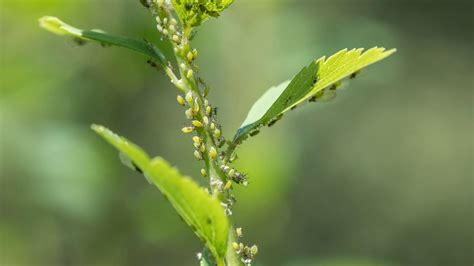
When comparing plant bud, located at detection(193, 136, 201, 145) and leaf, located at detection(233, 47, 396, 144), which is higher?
leaf, located at detection(233, 47, 396, 144)

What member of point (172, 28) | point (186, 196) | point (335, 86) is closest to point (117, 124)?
point (335, 86)

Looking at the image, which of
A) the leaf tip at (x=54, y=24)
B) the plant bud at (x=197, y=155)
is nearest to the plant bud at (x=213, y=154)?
the plant bud at (x=197, y=155)

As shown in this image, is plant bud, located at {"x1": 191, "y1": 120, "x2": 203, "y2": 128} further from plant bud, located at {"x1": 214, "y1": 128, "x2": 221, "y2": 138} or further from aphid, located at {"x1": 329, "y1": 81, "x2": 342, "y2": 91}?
aphid, located at {"x1": 329, "y1": 81, "x2": 342, "y2": 91}

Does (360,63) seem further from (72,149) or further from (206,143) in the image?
(72,149)

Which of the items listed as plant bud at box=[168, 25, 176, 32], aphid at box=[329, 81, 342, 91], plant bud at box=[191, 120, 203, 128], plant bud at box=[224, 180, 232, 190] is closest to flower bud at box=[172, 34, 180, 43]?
plant bud at box=[168, 25, 176, 32]

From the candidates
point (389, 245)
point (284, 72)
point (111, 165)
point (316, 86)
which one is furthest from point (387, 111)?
point (316, 86)

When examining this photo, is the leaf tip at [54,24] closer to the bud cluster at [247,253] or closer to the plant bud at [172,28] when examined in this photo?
the plant bud at [172,28]

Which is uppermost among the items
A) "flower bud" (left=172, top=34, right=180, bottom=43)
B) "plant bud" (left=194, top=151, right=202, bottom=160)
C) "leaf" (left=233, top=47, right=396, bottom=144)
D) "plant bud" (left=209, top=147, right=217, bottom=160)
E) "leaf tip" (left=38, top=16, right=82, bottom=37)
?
"leaf tip" (left=38, top=16, right=82, bottom=37)

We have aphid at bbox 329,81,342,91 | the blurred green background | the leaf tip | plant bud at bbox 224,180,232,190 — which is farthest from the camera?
the blurred green background
